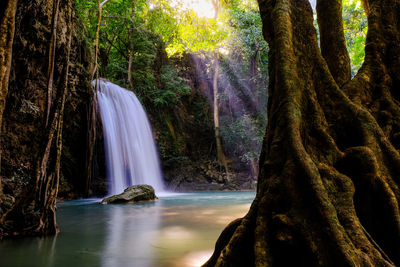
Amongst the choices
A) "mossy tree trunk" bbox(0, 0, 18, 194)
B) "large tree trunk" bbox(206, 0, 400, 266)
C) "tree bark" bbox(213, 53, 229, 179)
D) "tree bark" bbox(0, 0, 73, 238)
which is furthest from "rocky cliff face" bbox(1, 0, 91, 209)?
"tree bark" bbox(213, 53, 229, 179)

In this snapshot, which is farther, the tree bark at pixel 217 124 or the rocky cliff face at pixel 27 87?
the tree bark at pixel 217 124

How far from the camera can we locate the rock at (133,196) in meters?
10.1

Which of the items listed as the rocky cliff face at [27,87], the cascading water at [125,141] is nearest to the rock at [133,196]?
the rocky cliff face at [27,87]

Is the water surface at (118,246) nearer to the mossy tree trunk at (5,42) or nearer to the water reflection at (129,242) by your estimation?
the water reflection at (129,242)

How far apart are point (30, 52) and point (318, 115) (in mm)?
8165

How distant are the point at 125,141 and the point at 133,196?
5.56 meters

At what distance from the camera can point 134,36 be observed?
65.5 feet

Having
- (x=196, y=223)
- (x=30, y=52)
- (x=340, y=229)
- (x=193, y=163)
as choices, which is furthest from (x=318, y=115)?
(x=193, y=163)

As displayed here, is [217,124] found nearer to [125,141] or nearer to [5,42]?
[125,141]

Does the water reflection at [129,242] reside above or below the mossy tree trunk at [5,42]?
below

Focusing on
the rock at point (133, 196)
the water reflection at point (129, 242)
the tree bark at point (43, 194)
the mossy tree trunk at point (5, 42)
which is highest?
the mossy tree trunk at point (5, 42)

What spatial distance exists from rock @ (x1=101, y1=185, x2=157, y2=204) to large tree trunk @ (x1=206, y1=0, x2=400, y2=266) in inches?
334

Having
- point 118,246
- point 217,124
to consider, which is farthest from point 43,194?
point 217,124

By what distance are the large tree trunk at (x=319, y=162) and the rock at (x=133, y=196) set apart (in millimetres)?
8478
